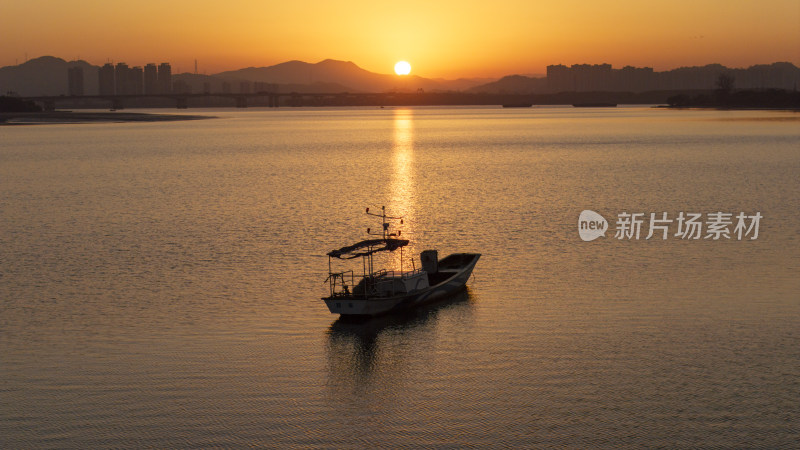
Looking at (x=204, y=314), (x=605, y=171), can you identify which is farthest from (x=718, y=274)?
(x=605, y=171)

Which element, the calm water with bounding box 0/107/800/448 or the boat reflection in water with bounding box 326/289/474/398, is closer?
the calm water with bounding box 0/107/800/448

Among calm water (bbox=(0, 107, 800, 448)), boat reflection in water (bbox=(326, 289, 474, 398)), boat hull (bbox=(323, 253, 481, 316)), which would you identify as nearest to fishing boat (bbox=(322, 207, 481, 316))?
boat hull (bbox=(323, 253, 481, 316))

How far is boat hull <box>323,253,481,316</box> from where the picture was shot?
33719 millimetres

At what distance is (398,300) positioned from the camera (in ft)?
115

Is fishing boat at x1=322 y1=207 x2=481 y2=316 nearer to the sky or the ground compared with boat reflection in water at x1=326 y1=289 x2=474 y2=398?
nearer to the sky

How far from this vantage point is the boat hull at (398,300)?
1328 inches

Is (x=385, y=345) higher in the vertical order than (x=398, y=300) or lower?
lower

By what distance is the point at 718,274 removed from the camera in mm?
40375

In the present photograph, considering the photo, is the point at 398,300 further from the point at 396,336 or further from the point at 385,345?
the point at 385,345

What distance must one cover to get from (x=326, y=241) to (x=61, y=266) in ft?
50.3

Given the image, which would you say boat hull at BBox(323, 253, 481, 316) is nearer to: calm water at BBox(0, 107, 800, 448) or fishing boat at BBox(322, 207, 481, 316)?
fishing boat at BBox(322, 207, 481, 316)

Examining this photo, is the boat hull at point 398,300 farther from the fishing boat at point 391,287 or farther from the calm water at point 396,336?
the calm water at point 396,336

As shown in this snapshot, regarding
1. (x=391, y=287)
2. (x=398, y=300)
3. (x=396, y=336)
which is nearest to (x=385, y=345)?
(x=396, y=336)

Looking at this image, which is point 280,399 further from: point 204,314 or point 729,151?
point 729,151
